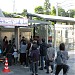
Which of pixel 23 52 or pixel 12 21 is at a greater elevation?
pixel 12 21

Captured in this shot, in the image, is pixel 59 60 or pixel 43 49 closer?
pixel 59 60

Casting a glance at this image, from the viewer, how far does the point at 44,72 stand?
14.2 metres

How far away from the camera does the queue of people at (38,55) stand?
1072cm

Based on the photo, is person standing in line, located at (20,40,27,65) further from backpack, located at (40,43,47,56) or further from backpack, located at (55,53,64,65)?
backpack, located at (55,53,64,65)

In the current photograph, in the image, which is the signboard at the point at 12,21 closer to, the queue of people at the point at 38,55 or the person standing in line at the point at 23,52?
the queue of people at the point at 38,55

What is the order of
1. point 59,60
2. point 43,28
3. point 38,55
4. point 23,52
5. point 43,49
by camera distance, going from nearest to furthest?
1. point 59,60
2. point 38,55
3. point 43,49
4. point 23,52
5. point 43,28

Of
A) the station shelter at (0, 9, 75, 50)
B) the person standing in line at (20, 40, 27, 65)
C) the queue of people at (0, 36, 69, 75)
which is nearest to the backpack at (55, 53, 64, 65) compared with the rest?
the queue of people at (0, 36, 69, 75)

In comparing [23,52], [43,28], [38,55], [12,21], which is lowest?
[23,52]

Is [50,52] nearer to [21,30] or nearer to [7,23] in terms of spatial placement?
[7,23]

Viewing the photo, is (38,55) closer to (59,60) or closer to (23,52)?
(59,60)

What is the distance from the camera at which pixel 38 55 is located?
41.1ft

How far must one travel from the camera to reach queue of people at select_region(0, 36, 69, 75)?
10719mm

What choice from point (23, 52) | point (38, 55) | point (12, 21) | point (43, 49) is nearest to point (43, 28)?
point (23, 52)

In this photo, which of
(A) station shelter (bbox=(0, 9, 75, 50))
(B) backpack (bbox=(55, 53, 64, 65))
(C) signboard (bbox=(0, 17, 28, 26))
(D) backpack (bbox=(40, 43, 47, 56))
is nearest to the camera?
(B) backpack (bbox=(55, 53, 64, 65))
